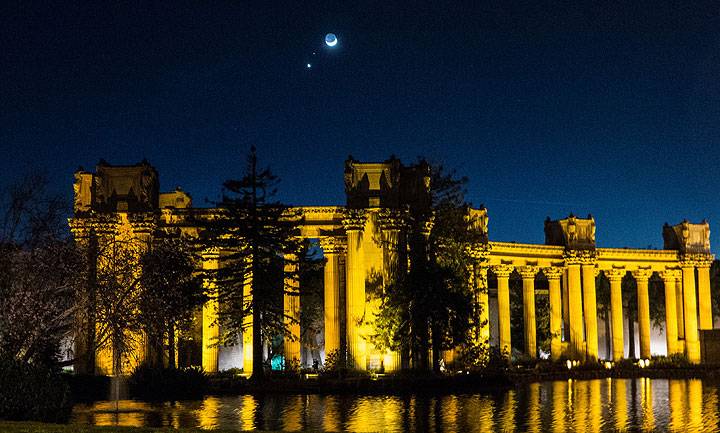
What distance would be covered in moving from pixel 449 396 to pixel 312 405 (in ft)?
21.3

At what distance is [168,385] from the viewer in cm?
3653

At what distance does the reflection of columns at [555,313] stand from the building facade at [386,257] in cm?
9

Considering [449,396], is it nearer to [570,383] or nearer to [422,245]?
[422,245]

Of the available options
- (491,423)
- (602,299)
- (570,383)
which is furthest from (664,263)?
(491,423)

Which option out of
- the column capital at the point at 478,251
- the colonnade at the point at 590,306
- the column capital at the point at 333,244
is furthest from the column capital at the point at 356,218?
the colonnade at the point at 590,306

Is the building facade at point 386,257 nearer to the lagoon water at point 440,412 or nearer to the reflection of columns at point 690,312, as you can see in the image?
the reflection of columns at point 690,312

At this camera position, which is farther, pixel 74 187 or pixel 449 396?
pixel 74 187

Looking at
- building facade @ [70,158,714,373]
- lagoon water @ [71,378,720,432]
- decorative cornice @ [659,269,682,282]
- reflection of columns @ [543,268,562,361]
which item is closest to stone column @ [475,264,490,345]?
building facade @ [70,158,714,373]

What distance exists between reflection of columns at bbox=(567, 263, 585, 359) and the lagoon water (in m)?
26.4

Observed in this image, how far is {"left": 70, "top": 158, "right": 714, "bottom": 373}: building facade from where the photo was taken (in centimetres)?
4434

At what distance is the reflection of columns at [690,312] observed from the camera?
70.2 meters

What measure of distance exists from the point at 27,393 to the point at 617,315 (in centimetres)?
5395

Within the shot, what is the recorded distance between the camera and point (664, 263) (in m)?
70.8

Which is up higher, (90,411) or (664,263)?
(664,263)
